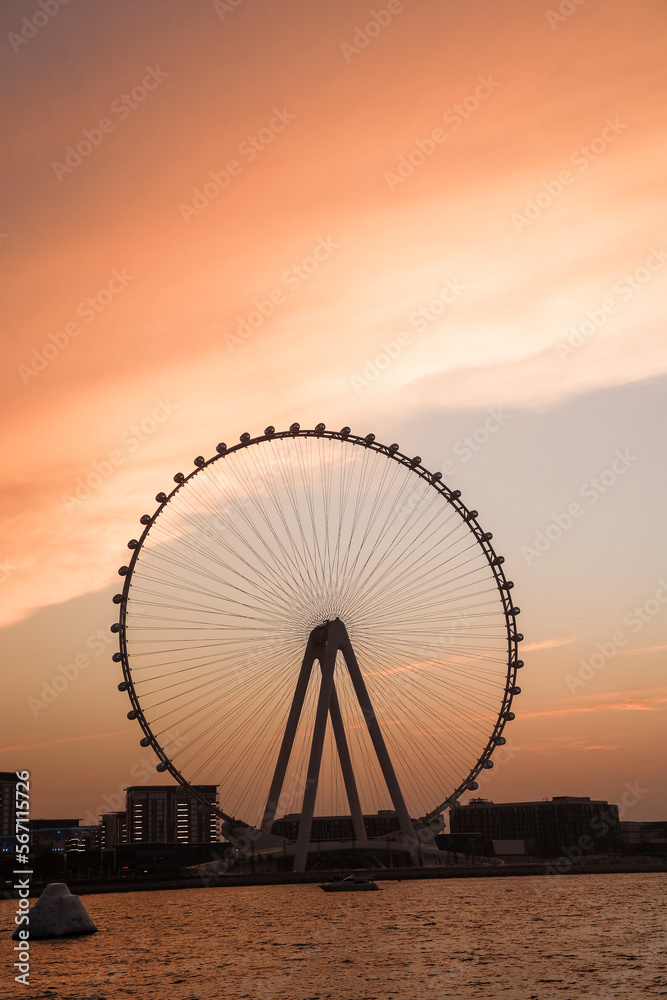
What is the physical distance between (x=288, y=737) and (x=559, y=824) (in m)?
131

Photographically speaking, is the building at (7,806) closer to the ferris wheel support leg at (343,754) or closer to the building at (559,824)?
the building at (559,824)

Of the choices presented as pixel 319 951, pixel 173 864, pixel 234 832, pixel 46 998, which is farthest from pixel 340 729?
pixel 173 864

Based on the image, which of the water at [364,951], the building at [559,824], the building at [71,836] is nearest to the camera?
the water at [364,951]

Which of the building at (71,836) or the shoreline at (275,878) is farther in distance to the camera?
the building at (71,836)

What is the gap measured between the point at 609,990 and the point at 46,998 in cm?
1484

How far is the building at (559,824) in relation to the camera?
177500mm

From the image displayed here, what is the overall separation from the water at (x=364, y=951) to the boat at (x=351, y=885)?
2854 millimetres

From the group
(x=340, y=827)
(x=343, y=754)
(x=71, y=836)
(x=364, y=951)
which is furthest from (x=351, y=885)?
(x=71, y=836)

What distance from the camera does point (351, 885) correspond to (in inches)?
2731

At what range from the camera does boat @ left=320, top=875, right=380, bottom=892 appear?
68.9 metres

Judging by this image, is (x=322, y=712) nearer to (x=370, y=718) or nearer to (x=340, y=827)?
(x=370, y=718)

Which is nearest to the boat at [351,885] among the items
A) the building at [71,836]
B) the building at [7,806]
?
the building at [71,836]

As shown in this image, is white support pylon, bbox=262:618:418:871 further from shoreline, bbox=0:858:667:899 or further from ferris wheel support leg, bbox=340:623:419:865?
shoreline, bbox=0:858:667:899

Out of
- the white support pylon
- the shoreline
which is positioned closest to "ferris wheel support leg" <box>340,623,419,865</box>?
the white support pylon
